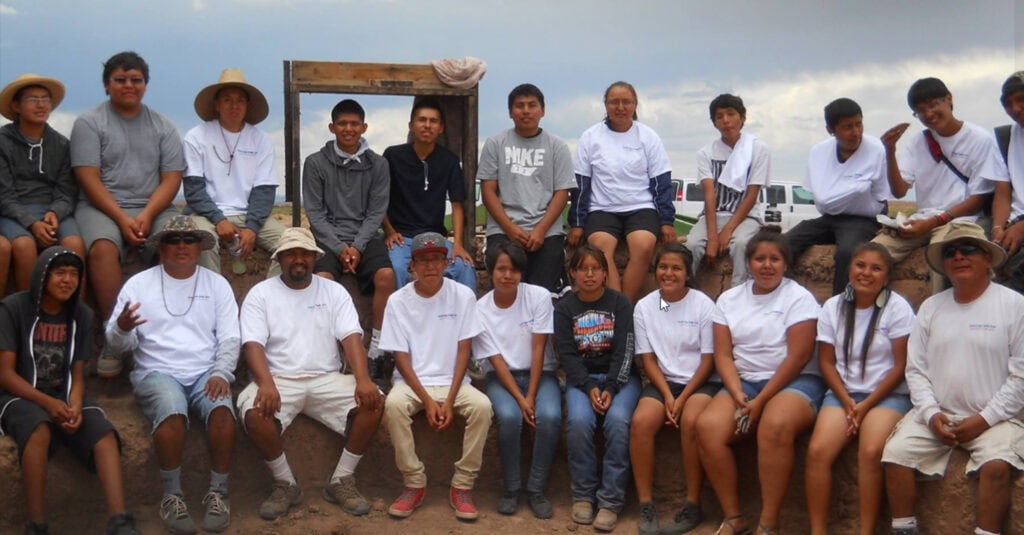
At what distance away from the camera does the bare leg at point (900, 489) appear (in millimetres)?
5141

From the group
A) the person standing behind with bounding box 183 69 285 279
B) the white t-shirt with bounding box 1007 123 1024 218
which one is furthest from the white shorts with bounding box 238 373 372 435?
the white t-shirt with bounding box 1007 123 1024 218

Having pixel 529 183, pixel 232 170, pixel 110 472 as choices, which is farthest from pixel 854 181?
pixel 110 472

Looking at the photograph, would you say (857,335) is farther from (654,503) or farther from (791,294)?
(654,503)

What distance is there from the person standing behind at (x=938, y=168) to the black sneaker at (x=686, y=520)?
7.46 ft

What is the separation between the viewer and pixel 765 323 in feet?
19.1

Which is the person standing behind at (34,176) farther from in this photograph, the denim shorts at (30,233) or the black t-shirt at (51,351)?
the black t-shirt at (51,351)

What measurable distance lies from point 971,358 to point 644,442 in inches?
72.2

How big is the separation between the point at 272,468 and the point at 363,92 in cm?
300

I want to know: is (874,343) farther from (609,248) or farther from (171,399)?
(171,399)

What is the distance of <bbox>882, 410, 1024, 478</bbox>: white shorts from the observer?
4.97 m

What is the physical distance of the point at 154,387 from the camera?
5.63 metres

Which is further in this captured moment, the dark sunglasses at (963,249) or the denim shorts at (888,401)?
the denim shorts at (888,401)

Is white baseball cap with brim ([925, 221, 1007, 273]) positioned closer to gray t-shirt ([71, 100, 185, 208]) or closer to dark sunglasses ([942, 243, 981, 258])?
dark sunglasses ([942, 243, 981, 258])

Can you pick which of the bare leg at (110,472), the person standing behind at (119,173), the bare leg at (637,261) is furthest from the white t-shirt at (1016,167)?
the bare leg at (110,472)
